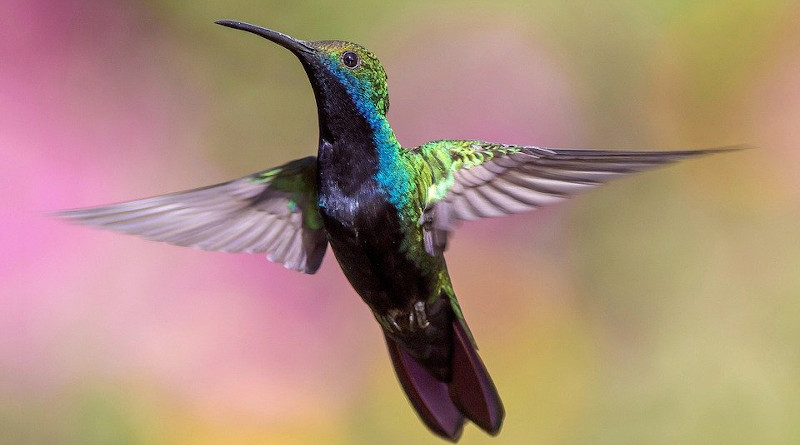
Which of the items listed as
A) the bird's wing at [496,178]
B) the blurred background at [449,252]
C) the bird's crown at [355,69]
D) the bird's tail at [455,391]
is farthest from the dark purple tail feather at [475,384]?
the blurred background at [449,252]

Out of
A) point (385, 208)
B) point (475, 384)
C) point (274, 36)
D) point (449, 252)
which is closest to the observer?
point (274, 36)

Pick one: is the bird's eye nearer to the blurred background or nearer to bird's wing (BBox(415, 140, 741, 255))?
bird's wing (BBox(415, 140, 741, 255))

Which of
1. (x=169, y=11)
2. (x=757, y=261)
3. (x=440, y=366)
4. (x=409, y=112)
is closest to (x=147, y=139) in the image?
(x=169, y=11)

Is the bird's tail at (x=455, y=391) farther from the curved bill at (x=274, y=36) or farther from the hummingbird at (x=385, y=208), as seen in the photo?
the curved bill at (x=274, y=36)

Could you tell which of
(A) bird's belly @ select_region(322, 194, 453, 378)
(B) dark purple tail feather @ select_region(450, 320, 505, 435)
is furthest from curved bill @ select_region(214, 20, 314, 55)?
(B) dark purple tail feather @ select_region(450, 320, 505, 435)

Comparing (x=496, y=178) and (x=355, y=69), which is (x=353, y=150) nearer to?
(x=355, y=69)

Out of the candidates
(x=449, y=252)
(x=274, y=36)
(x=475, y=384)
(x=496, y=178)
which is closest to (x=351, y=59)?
(x=274, y=36)

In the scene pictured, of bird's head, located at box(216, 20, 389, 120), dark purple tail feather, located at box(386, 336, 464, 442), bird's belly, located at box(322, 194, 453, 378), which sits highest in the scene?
bird's head, located at box(216, 20, 389, 120)
